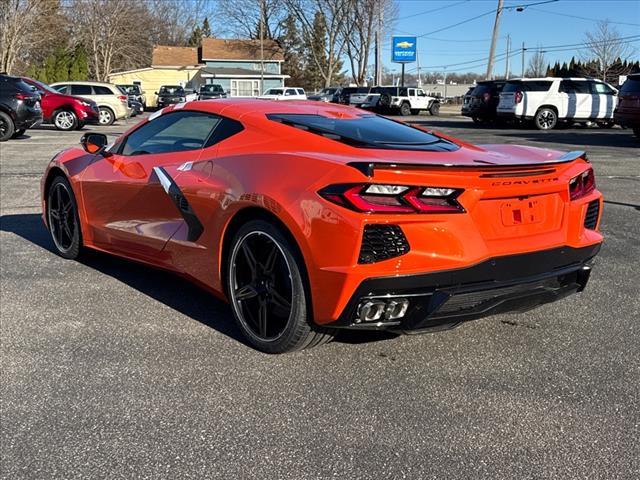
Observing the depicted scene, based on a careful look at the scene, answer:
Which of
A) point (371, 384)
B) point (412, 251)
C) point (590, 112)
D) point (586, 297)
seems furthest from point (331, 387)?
point (590, 112)

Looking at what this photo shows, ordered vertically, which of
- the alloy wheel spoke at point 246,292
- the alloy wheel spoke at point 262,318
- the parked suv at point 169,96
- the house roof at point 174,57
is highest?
the house roof at point 174,57

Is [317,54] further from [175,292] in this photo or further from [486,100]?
[175,292]

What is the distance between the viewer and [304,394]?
2.95m

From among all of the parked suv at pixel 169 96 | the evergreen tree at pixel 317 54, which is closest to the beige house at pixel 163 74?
the evergreen tree at pixel 317 54

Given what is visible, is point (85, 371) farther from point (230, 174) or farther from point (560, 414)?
point (560, 414)

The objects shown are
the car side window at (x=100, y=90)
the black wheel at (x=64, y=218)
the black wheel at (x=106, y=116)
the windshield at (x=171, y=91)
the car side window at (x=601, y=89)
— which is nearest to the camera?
the black wheel at (x=64, y=218)

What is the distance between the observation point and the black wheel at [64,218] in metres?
4.99

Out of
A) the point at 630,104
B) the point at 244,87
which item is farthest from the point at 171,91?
the point at 630,104

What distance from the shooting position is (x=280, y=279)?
3242mm

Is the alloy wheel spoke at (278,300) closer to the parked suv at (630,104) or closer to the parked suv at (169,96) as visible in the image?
the parked suv at (630,104)

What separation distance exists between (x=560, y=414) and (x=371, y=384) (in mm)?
874

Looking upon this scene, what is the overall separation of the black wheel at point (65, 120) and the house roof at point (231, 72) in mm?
40087

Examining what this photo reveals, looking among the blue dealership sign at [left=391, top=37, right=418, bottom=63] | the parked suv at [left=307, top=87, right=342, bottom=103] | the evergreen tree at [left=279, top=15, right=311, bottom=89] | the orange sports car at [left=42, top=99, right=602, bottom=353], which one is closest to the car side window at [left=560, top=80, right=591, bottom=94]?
the parked suv at [left=307, top=87, right=342, bottom=103]

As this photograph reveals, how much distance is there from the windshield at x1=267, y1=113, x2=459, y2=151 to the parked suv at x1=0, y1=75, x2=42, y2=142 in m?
13.6
